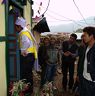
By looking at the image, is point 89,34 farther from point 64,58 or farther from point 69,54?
point 64,58

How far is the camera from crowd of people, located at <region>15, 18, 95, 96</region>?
5.50 m

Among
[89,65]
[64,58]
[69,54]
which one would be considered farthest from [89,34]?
[64,58]

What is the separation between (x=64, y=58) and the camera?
30.5 feet

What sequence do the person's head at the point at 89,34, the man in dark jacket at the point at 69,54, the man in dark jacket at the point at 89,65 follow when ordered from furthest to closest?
the man in dark jacket at the point at 69,54 → the person's head at the point at 89,34 → the man in dark jacket at the point at 89,65

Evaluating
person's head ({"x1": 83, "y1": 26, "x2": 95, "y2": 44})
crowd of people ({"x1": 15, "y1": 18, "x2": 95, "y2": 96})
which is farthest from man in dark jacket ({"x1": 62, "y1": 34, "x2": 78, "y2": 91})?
person's head ({"x1": 83, "y1": 26, "x2": 95, "y2": 44})

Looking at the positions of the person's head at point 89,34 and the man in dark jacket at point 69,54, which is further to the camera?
the man in dark jacket at point 69,54

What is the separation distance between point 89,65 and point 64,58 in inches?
151

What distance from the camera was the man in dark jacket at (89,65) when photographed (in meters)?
5.43

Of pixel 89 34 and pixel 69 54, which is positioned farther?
pixel 69 54

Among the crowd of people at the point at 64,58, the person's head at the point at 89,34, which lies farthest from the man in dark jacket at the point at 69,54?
the person's head at the point at 89,34

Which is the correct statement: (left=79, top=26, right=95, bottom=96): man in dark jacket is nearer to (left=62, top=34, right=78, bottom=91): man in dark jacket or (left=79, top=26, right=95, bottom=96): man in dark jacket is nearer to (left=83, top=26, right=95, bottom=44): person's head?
(left=83, top=26, right=95, bottom=44): person's head

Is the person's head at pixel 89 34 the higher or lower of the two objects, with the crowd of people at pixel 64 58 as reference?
higher

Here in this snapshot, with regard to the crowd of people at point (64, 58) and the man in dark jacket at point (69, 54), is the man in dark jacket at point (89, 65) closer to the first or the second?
the crowd of people at point (64, 58)

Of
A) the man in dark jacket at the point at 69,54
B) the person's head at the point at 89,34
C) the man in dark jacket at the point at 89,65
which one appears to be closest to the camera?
the man in dark jacket at the point at 89,65
